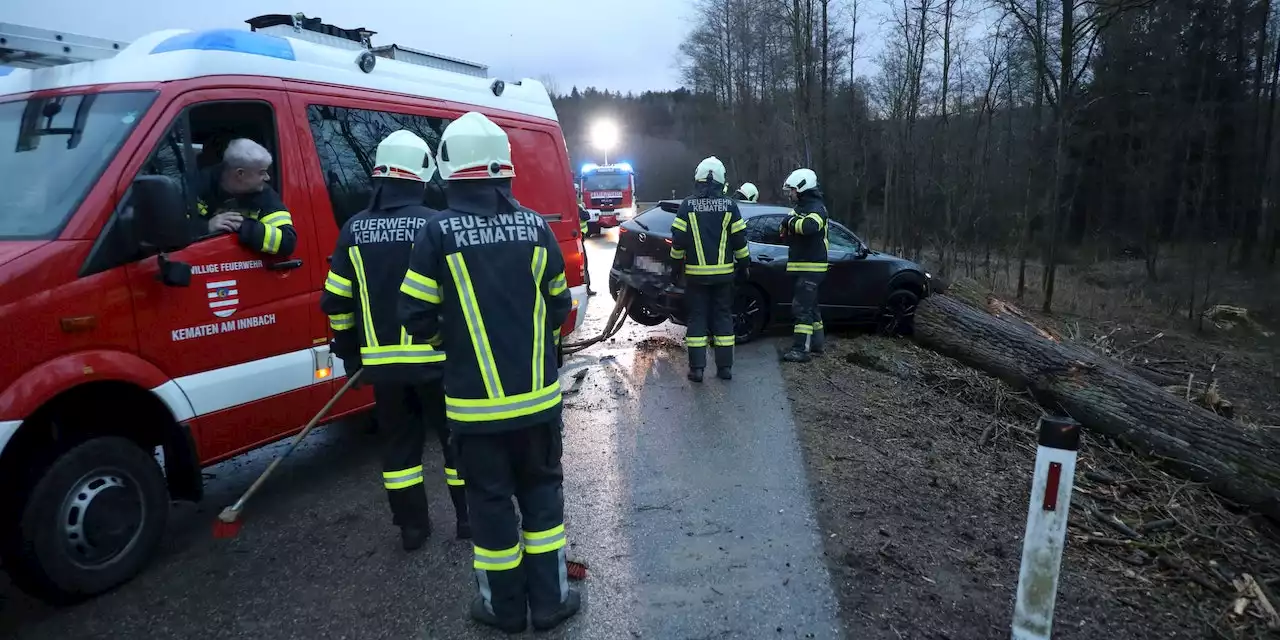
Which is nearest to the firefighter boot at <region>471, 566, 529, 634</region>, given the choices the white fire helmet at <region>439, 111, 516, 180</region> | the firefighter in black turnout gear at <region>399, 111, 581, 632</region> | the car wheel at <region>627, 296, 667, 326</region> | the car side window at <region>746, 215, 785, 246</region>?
the firefighter in black turnout gear at <region>399, 111, 581, 632</region>

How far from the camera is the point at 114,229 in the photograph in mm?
3283

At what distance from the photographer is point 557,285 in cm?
303

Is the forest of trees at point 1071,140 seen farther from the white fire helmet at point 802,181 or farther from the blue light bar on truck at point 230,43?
the blue light bar on truck at point 230,43

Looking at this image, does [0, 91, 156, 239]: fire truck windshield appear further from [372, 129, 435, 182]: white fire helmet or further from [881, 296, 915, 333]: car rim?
[881, 296, 915, 333]: car rim

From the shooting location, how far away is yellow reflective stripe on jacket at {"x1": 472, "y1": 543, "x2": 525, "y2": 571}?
292 centimetres

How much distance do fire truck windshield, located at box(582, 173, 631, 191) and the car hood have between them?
24.4 m

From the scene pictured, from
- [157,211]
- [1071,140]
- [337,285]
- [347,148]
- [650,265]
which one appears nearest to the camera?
Result: [157,211]

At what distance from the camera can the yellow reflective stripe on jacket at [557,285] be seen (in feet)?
9.87

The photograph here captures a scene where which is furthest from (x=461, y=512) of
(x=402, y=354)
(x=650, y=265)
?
(x=650, y=265)

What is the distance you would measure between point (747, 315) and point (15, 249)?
709 centimetres

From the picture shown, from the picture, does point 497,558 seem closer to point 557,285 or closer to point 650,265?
point 557,285

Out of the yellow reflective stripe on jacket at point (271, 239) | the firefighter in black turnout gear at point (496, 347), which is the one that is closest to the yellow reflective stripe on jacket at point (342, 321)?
the yellow reflective stripe on jacket at point (271, 239)

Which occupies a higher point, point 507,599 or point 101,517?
point 101,517

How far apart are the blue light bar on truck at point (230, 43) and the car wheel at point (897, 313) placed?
7527mm
